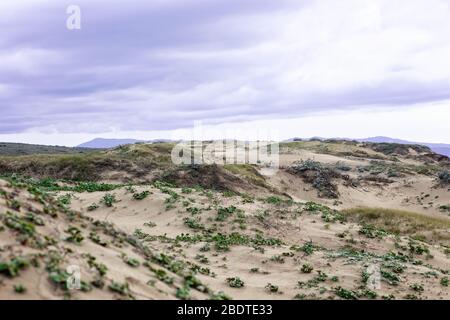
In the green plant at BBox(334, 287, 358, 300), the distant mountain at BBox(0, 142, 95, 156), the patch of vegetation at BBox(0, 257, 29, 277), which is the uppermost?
the distant mountain at BBox(0, 142, 95, 156)

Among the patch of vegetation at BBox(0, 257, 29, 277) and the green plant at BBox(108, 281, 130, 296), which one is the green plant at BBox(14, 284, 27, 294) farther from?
the green plant at BBox(108, 281, 130, 296)

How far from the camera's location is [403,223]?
25.0 meters

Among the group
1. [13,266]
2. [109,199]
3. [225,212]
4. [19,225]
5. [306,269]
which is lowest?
[306,269]

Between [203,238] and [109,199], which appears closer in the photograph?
[203,238]

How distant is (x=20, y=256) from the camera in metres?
7.50

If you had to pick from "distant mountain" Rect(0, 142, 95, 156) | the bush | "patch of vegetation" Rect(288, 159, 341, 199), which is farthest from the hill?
"distant mountain" Rect(0, 142, 95, 156)

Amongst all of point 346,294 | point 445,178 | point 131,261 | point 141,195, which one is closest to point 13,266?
point 131,261

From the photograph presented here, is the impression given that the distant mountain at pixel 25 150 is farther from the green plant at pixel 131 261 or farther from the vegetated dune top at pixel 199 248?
the green plant at pixel 131 261

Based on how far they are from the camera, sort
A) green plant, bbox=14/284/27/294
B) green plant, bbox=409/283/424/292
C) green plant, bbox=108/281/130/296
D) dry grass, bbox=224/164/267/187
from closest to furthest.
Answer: green plant, bbox=14/284/27/294
green plant, bbox=108/281/130/296
green plant, bbox=409/283/424/292
dry grass, bbox=224/164/267/187

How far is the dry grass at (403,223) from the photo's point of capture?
23.0m

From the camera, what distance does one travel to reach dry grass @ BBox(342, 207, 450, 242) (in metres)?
23.0

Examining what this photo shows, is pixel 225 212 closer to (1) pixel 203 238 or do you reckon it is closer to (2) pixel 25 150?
(1) pixel 203 238
